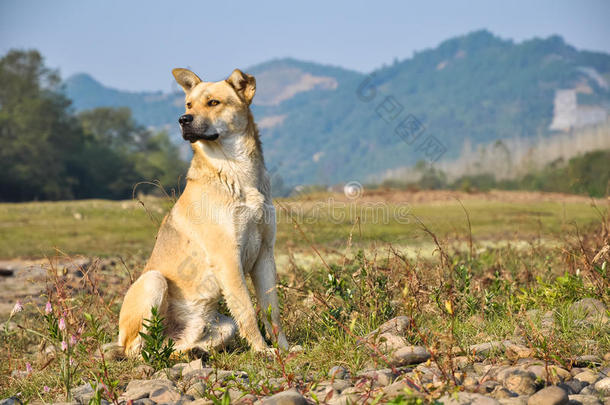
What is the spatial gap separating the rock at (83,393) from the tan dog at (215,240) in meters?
0.68

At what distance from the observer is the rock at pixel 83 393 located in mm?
4023

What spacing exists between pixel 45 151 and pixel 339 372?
4458cm

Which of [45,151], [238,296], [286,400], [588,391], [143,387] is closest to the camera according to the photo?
[286,400]

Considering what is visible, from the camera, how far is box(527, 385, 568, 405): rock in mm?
3383

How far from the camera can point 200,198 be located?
508 centimetres

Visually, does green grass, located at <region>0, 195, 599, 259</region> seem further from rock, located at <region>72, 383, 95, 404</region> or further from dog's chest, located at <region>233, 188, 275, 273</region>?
rock, located at <region>72, 383, 95, 404</region>

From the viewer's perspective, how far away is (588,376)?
3.87 meters

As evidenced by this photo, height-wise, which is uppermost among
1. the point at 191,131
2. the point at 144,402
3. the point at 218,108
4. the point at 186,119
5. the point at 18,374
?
the point at 218,108

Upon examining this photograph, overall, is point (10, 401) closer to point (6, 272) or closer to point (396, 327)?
point (396, 327)

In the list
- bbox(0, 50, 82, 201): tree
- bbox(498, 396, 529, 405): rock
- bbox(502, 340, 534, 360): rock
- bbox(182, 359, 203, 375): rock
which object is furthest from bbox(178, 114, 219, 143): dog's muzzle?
bbox(0, 50, 82, 201): tree

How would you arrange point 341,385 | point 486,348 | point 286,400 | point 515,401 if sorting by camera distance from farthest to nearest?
point 486,348, point 341,385, point 515,401, point 286,400

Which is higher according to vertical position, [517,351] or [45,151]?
[45,151]

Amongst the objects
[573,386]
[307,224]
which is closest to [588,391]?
[573,386]

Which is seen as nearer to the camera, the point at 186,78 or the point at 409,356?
the point at 409,356
